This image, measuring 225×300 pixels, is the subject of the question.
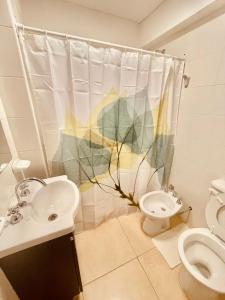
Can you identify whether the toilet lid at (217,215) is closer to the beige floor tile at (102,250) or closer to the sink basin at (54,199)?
the beige floor tile at (102,250)

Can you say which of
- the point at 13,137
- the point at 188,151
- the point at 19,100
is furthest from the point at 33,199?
the point at 188,151

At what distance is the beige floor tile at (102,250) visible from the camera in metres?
1.25

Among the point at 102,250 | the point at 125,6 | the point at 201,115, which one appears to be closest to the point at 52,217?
the point at 102,250

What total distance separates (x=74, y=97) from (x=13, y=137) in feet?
1.75

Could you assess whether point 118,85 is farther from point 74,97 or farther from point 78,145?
point 78,145

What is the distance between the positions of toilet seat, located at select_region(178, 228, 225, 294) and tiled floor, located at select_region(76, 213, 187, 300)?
24 cm

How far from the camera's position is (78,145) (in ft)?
3.90

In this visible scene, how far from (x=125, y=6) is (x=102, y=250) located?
7.90 ft

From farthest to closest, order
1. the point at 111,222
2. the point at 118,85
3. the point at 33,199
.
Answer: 1. the point at 111,222
2. the point at 118,85
3. the point at 33,199

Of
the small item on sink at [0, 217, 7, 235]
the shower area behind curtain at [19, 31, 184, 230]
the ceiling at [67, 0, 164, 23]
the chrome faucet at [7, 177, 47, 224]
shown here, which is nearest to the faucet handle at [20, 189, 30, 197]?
the chrome faucet at [7, 177, 47, 224]

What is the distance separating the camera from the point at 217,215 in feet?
3.56

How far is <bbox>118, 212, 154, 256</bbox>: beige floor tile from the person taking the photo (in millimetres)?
1422

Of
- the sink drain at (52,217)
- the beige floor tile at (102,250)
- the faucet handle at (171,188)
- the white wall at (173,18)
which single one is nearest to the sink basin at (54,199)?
the sink drain at (52,217)

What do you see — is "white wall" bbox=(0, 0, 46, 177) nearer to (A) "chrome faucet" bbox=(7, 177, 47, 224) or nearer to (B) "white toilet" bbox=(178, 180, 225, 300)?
(A) "chrome faucet" bbox=(7, 177, 47, 224)
